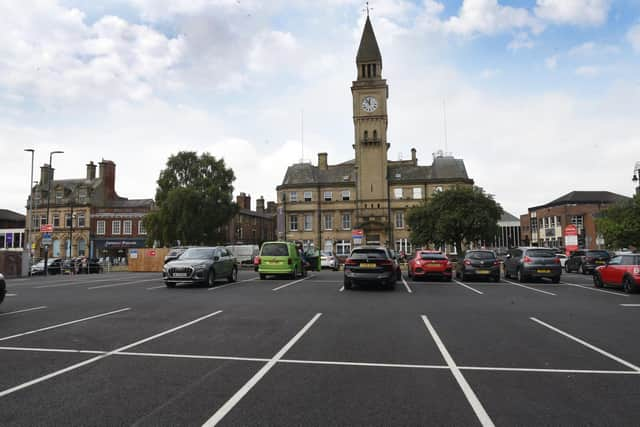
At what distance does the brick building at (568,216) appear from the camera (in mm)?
72438

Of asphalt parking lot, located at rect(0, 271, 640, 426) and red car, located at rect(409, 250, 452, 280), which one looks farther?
red car, located at rect(409, 250, 452, 280)

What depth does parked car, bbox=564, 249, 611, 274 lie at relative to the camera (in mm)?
28109

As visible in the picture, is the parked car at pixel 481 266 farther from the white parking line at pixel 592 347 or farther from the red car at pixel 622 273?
the white parking line at pixel 592 347

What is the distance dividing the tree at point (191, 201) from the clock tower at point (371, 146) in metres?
18.9

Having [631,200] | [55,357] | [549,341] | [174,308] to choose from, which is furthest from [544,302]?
[631,200]

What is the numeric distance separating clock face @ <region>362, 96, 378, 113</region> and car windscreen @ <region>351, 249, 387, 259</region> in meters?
49.5

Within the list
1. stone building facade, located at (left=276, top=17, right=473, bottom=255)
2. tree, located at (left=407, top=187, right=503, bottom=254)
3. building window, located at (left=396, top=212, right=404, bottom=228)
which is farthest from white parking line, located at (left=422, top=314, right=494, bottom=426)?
building window, located at (left=396, top=212, right=404, bottom=228)

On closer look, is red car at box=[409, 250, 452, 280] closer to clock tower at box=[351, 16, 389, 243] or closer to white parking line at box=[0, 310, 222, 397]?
white parking line at box=[0, 310, 222, 397]

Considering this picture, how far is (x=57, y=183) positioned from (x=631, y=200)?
230ft

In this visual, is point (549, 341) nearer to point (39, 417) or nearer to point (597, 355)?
point (597, 355)

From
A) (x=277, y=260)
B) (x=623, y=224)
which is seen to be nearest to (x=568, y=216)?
(x=623, y=224)

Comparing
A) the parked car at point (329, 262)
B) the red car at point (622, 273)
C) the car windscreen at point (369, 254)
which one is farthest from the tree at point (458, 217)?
the car windscreen at point (369, 254)

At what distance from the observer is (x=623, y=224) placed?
3136cm

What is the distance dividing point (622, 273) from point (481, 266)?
560 cm
